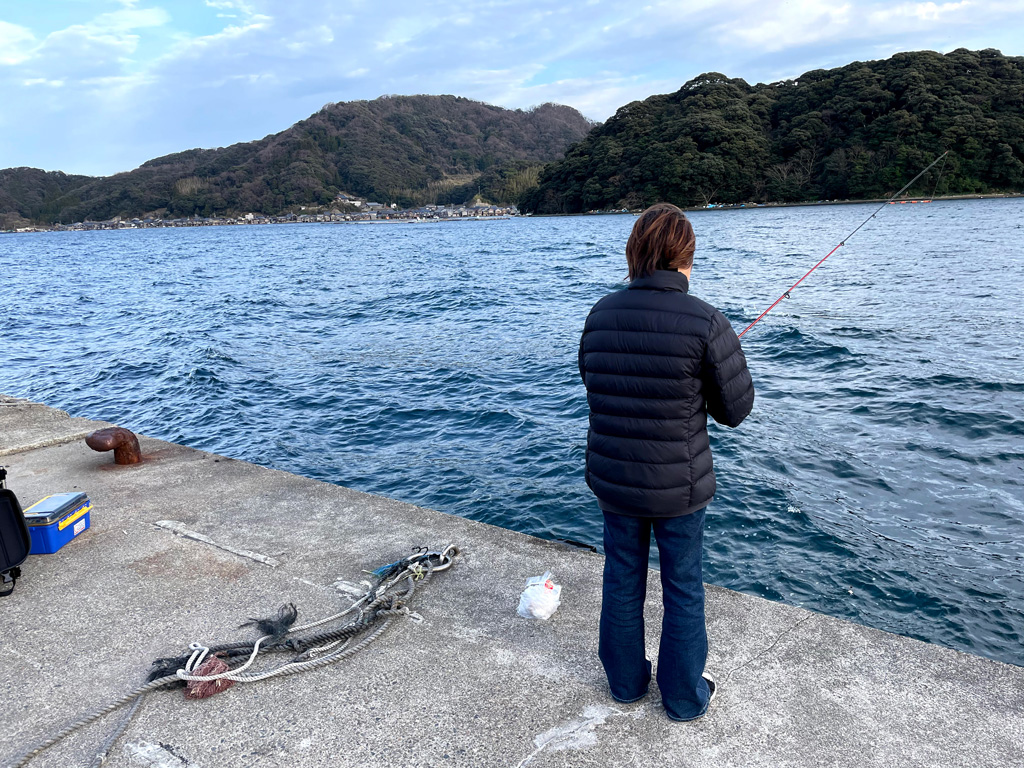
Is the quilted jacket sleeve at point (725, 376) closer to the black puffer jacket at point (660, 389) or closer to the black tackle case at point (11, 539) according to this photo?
the black puffer jacket at point (660, 389)

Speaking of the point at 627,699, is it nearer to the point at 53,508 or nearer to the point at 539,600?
the point at 539,600

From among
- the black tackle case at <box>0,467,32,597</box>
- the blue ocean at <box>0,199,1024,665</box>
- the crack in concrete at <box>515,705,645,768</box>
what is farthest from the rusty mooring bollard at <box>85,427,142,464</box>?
the crack in concrete at <box>515,705,645,768</box>

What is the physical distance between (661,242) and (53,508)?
3.96 metres

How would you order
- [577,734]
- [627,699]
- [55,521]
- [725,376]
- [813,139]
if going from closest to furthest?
[725,376], [577,734], [627,699], [55,521], [813,139]

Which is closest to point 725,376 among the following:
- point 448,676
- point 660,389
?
point 660,389

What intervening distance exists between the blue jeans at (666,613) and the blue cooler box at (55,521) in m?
3.43

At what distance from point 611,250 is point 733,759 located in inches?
1711

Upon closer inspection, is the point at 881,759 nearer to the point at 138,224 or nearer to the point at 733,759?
→ the point at 733,759

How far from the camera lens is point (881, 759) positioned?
2379mm

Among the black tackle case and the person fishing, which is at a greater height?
the person fishing

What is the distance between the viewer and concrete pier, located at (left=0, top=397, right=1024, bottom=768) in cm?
248

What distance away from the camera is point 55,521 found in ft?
13.2

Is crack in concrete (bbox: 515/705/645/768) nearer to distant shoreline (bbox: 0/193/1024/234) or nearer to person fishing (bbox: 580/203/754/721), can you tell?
person fishing (bbox: 580/203/754/721)

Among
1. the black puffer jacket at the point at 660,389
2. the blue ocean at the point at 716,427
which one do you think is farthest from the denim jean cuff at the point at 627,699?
the blue ocean at the point at 716,427
